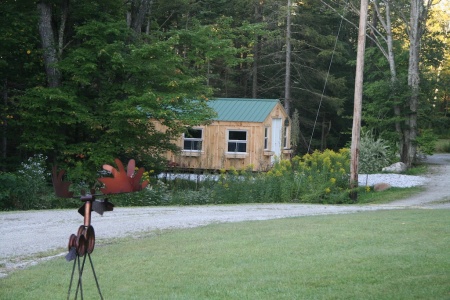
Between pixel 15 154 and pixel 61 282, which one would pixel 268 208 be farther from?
pixel 15 154

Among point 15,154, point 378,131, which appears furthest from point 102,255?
point 378,131

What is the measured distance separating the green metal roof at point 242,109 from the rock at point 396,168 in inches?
233

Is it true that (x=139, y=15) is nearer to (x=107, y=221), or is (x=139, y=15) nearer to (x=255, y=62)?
(x=107, y=221)

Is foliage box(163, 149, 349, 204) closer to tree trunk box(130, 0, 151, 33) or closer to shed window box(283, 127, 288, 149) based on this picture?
tree trunk box(130, 0, 151, 33)

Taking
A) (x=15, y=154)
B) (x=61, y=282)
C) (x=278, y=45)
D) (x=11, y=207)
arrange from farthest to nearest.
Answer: (x=278, y=45) → (x=15, y=154) → (x=11, y=207) → (x=61, y=282)

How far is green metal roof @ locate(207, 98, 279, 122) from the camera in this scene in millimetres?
32906

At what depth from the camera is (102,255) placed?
994cm

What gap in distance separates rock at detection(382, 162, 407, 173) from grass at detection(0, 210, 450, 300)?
745 inches

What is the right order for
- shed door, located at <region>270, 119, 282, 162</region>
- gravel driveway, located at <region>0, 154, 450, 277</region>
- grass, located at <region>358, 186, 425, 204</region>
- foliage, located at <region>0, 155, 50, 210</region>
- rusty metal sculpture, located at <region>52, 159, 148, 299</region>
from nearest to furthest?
rusty metal sculpture, located at <region>52, 159, 148, 299</region>
gravel driveway, located at <region>0, 154, 450, 277</region>
foliage, located at <region>0, 155, 50, 210</region>
grass, located at <region>358, 186, 425, 204</region>
shed door, located at <region>270, 119, 282, 162</region>

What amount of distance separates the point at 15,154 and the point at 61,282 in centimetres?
1898

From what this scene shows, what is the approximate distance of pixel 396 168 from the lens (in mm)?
31266

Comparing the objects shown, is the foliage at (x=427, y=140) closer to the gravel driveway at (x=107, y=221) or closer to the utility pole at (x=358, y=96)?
the utility pole at (x=358, y=96)

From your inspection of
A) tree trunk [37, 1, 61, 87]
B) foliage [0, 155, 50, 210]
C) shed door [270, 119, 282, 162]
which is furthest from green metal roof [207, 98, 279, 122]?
foliage [0, 155, 50, 210]

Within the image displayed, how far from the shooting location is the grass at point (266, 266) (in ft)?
24.1
